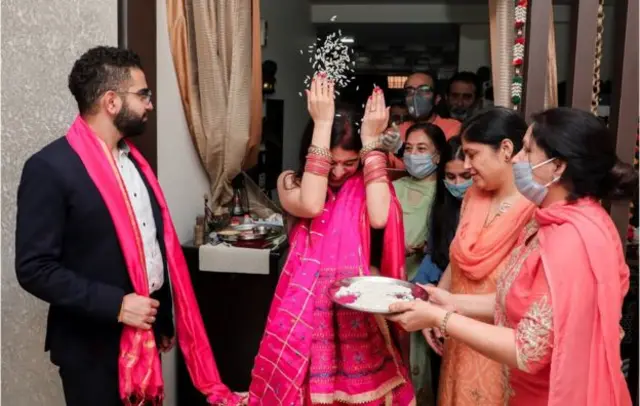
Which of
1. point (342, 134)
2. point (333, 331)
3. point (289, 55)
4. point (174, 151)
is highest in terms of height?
point (289, 55)

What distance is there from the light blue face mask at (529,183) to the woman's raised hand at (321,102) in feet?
1.83

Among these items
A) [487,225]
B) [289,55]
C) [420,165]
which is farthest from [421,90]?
[289,55]

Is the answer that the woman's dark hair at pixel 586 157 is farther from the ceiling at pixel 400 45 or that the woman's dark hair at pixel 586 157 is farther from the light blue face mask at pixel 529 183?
the ceiling at pixel 400 45

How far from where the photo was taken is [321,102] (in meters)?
1.72

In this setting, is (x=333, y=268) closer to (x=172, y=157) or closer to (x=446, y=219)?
(x=446, y=219)

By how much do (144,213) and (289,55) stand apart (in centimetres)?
338

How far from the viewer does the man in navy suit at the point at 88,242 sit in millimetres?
1503

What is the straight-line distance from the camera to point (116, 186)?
1.63 metres

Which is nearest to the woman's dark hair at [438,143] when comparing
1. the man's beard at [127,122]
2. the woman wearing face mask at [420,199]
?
the woman wearing face mask at [420,199]

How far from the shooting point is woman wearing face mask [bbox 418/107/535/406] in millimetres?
1770

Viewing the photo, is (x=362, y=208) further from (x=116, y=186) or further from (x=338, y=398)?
(x=116, y=186)

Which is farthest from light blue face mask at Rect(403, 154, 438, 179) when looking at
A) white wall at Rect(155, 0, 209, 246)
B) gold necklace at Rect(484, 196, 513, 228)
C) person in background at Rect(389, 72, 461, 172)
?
white wall at Rect(155, 0, 209, 246)

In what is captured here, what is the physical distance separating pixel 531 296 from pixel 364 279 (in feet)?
1.61

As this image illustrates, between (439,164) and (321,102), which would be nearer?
(321,102)
